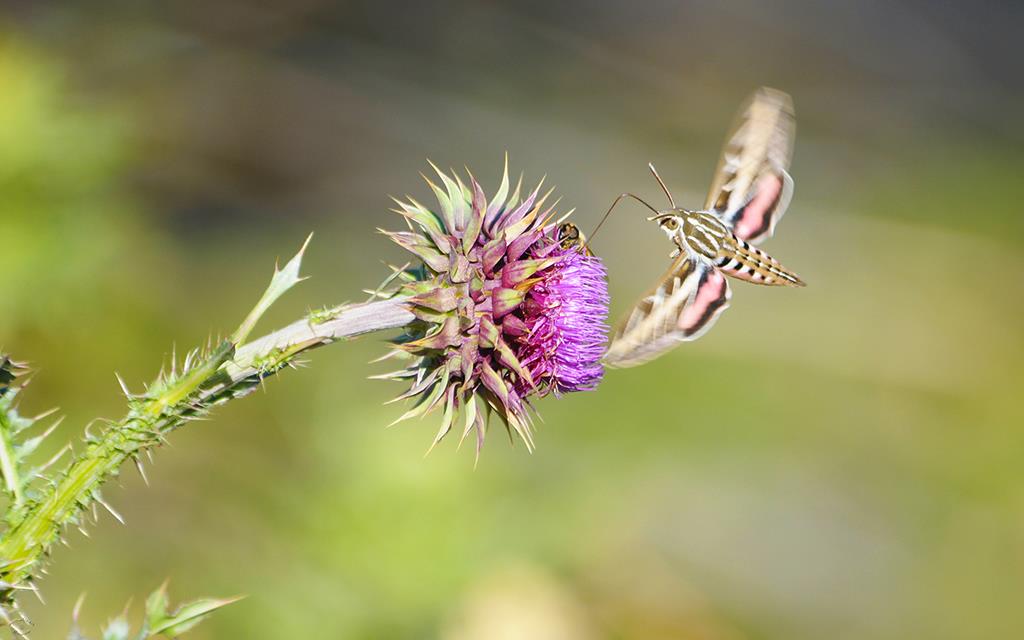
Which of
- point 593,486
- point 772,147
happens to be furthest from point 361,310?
point 593,486

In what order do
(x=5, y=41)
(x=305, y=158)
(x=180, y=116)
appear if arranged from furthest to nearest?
(x=305, y=158) → (x=180, y=116) → (x=5, y=41)

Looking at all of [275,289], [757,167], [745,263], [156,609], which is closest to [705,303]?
[745,263]

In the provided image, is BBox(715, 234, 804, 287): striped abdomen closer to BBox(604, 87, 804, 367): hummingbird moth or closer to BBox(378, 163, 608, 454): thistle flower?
BBox(604, 87, 804, 367): hummingbird moth

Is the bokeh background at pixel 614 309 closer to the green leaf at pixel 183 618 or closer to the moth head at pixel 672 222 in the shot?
the moth head at pixel 672 222

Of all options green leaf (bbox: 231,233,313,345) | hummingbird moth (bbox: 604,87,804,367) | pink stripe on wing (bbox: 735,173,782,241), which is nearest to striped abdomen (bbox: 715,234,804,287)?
hummingbird moth (bbox: 604,87,804,367)

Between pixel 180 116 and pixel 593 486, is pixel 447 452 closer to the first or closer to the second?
pixel 593 486

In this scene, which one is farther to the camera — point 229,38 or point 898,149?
point 898,149
